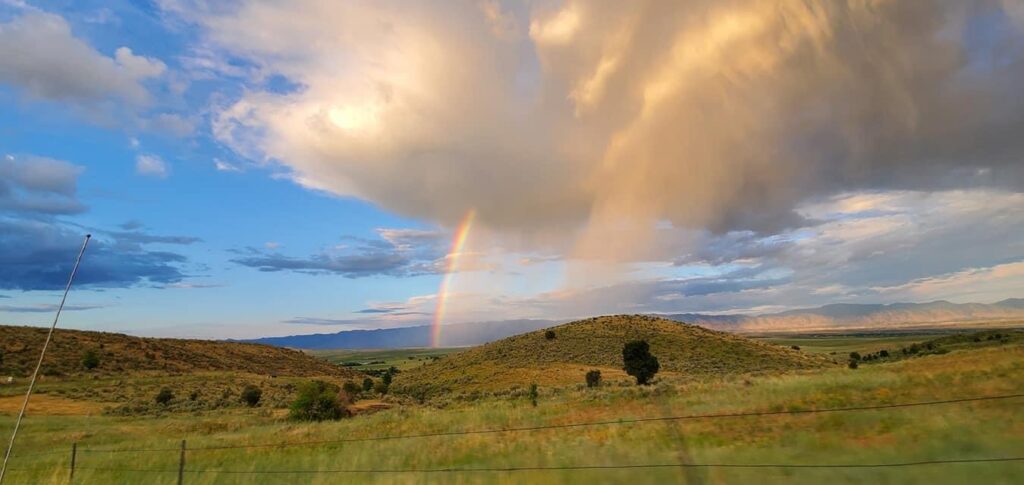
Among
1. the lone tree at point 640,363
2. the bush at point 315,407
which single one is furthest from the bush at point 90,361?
the lone tree at point 640,363

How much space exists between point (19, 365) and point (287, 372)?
3311cm

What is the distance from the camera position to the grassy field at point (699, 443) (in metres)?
10.4

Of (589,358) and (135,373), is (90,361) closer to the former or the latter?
(135,373)

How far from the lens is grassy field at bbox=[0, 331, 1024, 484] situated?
10422 mm

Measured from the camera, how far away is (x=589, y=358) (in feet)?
Answer: 263

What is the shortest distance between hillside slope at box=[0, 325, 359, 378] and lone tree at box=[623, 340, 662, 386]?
54.1 metres

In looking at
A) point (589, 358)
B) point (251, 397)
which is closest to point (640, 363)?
point (589, 358)

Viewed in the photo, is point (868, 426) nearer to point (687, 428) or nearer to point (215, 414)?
point (687, 428)

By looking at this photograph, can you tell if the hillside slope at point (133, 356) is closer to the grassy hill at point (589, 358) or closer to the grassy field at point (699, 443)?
the grassy hill at point (589, 358)

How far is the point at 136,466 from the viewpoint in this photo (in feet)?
54.0

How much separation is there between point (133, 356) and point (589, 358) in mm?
63467

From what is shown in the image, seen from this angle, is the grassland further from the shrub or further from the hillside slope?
the shrub

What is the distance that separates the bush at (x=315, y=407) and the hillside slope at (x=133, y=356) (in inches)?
1617

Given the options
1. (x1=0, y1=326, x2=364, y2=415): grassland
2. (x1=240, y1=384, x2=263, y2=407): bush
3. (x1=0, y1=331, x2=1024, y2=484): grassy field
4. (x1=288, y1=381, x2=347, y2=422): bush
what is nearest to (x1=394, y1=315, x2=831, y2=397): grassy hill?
(x1=240, y1=384, x2=263, y2=407): bush
